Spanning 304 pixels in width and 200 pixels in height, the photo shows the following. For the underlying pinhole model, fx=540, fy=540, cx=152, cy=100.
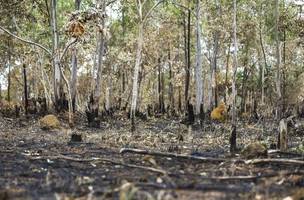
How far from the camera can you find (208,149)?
9.85 meters

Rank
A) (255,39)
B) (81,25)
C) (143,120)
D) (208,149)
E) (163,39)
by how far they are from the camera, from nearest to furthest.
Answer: (208,149) → (81,25) → (143,120) → (255,39) → (163,39)

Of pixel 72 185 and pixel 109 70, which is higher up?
pixel 109 70

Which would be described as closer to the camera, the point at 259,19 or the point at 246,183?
the point at 246,183

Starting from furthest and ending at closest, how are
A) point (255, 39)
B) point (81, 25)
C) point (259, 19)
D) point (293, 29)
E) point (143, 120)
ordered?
point (255, 39) < point (259, 19) < point (293, 29) < point (143, 120) < point (81, 25)

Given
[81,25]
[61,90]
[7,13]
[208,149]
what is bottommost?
[208,149]

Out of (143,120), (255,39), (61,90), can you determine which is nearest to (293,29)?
(255,39)

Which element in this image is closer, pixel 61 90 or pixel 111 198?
pixel 111 198

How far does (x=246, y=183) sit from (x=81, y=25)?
9.61 m

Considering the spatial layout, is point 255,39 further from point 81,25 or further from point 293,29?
point 81,25

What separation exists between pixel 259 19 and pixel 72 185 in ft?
73.2

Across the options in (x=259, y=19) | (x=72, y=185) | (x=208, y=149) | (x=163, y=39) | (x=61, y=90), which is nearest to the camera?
(x=72, y=185)

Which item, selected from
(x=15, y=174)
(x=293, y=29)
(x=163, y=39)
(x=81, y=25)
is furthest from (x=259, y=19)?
(x=15, y=174)

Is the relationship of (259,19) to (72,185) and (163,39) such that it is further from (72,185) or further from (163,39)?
(72,185)

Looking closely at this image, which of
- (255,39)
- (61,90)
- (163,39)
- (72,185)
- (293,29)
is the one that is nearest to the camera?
(72,185)
